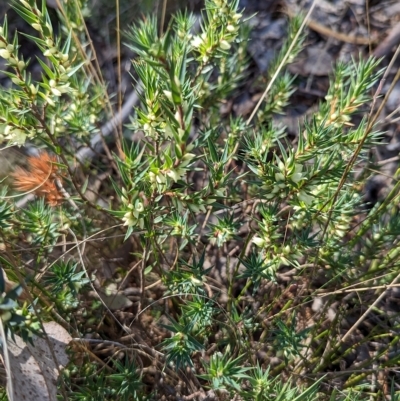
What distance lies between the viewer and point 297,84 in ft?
8.00

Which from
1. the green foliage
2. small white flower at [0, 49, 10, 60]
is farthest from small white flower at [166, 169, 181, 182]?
small white flower at [0, 49, 10, 60]

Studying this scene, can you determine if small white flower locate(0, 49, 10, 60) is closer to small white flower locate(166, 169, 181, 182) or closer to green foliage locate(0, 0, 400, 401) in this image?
green foliage locate(0, 0, 400, 401)

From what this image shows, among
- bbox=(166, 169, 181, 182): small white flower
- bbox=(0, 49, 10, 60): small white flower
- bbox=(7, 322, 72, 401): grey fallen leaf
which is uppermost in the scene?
bbox=(0, 49, 10, 60): small white flower

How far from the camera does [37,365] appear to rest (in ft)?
4.70

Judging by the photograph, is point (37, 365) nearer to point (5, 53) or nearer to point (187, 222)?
point (187, 222)

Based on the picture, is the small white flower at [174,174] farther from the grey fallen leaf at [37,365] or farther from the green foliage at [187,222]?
the grey fallen leaf at [37,365]

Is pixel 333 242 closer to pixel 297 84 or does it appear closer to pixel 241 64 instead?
pixel 241 64

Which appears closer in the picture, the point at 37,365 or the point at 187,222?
A: the point at 37,365

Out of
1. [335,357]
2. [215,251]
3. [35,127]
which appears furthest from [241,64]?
[335,357]

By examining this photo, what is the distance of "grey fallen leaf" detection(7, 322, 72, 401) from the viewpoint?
1370 millimetres

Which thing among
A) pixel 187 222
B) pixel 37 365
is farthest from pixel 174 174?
pixel 37 365

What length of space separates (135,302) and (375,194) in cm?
111

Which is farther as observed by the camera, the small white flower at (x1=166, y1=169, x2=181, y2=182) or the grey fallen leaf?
the grey fallen leaf

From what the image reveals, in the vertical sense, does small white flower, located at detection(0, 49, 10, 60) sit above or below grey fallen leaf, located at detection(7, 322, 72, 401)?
above
